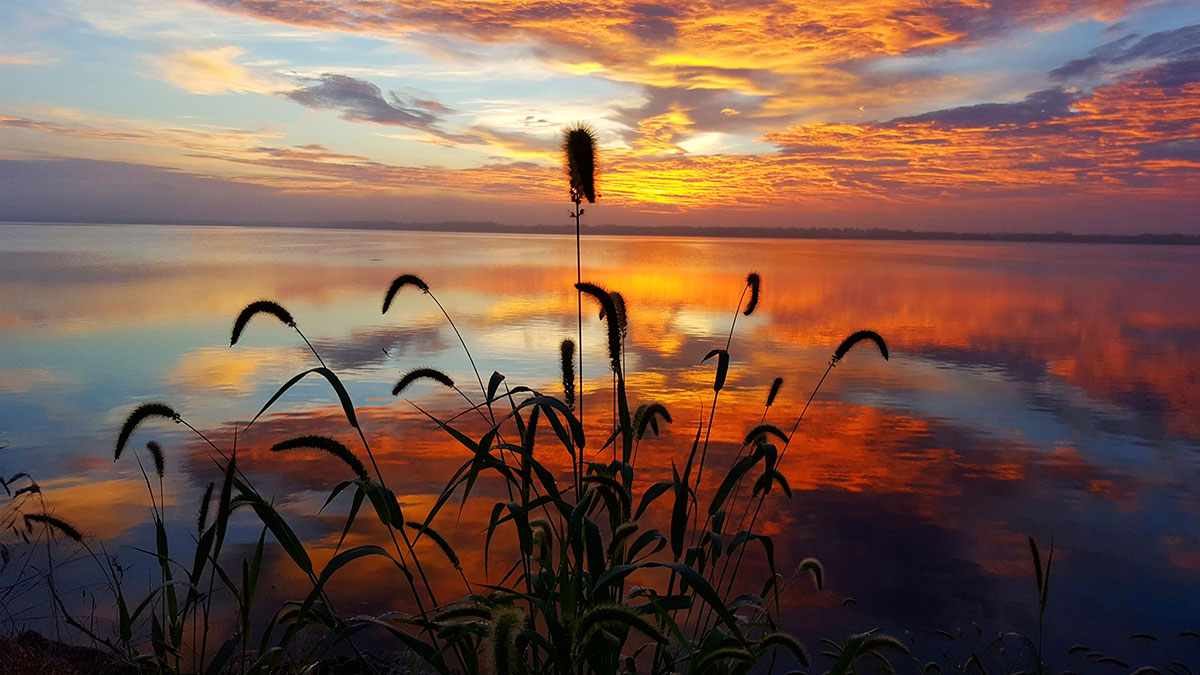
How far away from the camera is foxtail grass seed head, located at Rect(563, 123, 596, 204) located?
3139 mm

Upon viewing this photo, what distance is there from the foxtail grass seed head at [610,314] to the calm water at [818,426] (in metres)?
3.24

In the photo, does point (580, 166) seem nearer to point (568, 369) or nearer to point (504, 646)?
point (568, 369)

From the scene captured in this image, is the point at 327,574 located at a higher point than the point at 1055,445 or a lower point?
higher

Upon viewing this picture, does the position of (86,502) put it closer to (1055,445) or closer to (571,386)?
(571,386)

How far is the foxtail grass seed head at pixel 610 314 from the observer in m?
2.88

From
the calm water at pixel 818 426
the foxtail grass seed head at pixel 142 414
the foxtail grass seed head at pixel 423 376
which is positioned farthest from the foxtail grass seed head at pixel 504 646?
the calm water at pixel 818 426

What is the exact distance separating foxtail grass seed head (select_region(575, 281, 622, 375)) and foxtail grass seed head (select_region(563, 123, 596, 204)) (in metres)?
0.40

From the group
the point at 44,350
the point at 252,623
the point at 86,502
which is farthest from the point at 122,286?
the point at 252,623

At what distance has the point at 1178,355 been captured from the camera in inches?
750

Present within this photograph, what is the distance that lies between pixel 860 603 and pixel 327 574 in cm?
500

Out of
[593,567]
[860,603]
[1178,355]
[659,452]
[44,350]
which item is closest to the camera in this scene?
[593,567]

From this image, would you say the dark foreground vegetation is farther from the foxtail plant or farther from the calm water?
the calm water

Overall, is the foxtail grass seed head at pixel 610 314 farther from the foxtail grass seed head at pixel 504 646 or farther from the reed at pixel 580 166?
the foxtail grass seed head at pixel 504 646

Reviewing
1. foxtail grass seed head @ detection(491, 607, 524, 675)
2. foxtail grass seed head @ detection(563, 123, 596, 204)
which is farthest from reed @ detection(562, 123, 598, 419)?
foxtail grass seed head @ detection(491, 607, 524, 675)
